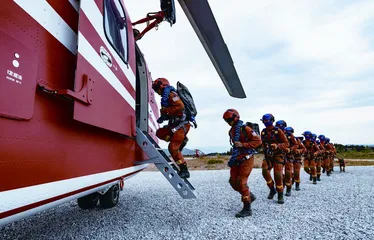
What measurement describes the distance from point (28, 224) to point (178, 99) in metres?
3.18

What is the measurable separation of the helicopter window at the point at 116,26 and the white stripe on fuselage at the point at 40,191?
1.55m

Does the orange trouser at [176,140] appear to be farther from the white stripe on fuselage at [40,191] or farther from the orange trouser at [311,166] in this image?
the orange trouser at [311,166]

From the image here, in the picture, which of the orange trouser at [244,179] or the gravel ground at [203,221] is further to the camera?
the orange trouser at [244,179]

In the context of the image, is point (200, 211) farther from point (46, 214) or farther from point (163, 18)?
point (163, 18)

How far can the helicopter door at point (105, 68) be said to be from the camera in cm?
210

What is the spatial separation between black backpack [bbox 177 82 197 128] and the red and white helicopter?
0.99 metres

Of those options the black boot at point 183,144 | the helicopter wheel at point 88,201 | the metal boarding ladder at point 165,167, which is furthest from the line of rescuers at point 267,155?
the helicopter wheel at point 88,201

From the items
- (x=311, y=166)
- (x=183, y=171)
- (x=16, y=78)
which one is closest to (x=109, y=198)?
(x=183, y=171)

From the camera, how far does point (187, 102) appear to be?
13.9 ft

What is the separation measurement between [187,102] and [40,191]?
2859 mm

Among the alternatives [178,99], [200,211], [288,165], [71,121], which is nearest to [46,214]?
[200,211]

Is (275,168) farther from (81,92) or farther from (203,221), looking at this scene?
(81,92)

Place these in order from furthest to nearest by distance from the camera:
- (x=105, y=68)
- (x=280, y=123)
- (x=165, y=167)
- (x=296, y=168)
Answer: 1. (x=296, y=168)
2. (x=280, y=123)
3. (x=165, y=167)
4. (x=105, y=68)

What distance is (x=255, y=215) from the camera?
4.50 metres
